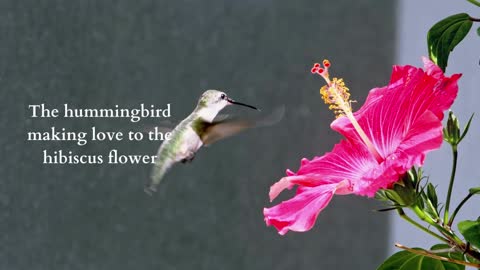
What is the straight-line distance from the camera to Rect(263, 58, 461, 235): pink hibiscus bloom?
1.49 ft

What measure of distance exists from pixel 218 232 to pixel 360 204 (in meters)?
0.45

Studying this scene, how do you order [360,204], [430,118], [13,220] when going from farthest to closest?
[360,204]
[13,220]
[430,118]

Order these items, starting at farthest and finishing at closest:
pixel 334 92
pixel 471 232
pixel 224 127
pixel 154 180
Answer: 1. pixel 154 180
2. pixel 224 127
3. pixel 334 92
4. pixel 471 232

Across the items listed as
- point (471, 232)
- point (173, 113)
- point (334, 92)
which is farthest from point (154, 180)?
point (471, 232)

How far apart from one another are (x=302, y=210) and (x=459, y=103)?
1119 millimetres

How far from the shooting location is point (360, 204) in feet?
7.82

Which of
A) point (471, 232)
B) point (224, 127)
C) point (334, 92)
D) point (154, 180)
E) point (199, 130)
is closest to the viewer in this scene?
point (471, 232)

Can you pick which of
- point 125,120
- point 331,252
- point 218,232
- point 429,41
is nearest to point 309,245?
point 331,252

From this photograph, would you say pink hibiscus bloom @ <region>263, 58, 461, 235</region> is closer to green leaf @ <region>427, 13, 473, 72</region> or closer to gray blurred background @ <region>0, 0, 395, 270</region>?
green leaf @ <region>427, 13, 473, 72</region>

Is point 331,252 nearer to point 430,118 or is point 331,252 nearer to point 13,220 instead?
point 13,220

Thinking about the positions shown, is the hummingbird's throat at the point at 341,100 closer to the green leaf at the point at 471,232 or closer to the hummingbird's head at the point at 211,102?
the green leaf at the point at 471,232

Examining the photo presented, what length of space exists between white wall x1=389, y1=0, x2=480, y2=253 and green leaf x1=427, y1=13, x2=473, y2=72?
35.0 inches

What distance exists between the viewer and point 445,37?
0.55 metres

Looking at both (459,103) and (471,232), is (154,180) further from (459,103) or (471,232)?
(471,232)
